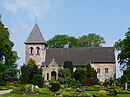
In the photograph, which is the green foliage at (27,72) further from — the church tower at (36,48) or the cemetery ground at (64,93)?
the cemetery ground at (64,93)

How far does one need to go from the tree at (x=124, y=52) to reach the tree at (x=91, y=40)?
2305 cm

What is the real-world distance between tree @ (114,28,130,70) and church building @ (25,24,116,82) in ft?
11.2

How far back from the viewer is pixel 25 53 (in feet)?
229

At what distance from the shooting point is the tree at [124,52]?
60.9 meters

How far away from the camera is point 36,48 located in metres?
69.5

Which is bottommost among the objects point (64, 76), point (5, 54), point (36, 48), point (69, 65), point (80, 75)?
point (64, 76)

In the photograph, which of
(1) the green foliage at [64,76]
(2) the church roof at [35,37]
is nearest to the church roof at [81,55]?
(2) the church roof at [35,37]

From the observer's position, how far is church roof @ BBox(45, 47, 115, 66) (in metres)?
67.6

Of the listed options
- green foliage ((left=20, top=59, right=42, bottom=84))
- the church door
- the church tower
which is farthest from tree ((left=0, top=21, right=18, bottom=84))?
the church door

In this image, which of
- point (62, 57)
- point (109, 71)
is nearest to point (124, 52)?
point (109, 71)

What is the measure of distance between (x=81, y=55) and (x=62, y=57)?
4224 mm

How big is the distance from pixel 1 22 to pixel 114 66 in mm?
25307

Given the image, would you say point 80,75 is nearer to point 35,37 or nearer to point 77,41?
point 35,37

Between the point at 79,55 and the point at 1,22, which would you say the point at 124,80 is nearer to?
the point at 79,55
